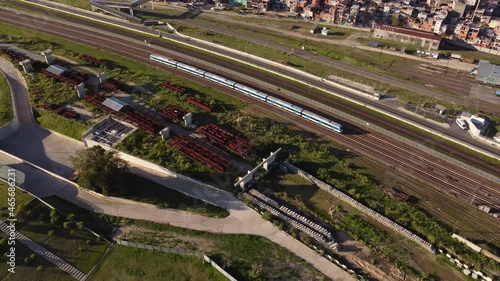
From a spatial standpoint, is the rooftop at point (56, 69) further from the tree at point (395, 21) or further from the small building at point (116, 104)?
the tree at point (395, 21)

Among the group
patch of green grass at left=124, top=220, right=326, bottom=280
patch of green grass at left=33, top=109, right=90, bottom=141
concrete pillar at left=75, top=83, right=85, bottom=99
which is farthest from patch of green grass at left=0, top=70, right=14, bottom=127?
patch of green grass at left=124, top=220, right=326, bottom=280

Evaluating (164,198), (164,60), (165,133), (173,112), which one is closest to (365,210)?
(164,198)

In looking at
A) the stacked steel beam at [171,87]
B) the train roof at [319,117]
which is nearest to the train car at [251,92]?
the train roof at [319,117]

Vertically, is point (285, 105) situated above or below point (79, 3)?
below

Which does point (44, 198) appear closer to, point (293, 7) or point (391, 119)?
point (391, 119)

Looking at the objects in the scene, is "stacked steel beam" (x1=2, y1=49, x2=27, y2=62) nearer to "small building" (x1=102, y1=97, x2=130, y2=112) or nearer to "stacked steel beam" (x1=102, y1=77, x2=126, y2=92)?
"stacked steel beam" (x1=102, y1=77, x2=126, y2=92)

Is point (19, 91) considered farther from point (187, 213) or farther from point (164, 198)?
point (187, 213)
